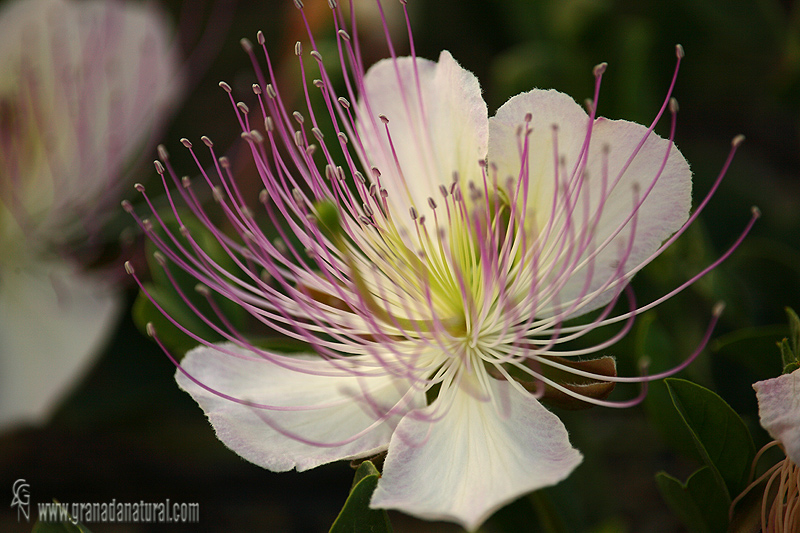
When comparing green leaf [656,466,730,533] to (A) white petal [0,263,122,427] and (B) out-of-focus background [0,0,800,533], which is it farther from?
(A) white petal [0,263,122,427]

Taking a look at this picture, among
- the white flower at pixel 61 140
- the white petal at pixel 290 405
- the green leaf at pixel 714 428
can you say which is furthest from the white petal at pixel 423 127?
the white flower at pixel 61 140

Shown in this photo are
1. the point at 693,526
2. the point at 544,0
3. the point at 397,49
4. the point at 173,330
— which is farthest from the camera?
the point at 397,49

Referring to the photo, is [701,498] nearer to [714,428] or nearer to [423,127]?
[714,428]

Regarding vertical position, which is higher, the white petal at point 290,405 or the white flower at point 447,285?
the white flower at point 447,285

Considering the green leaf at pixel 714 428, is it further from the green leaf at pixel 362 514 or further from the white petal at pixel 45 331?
the white petal at pixel 45 331

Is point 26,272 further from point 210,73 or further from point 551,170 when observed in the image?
point 551,170

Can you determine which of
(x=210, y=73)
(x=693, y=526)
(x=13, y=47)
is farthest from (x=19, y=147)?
(x=693, y=526)
